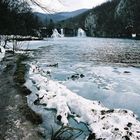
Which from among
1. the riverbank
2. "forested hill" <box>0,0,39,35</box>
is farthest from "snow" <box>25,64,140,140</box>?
"forested hill" <box>0,0,39,35</box>

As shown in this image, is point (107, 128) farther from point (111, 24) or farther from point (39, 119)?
point (111, 24)

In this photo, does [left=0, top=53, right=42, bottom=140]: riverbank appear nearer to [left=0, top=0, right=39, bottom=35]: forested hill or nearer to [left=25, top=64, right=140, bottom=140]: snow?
[left=25, top=64, right=140, bottom=140]: snow

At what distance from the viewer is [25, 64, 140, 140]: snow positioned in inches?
297

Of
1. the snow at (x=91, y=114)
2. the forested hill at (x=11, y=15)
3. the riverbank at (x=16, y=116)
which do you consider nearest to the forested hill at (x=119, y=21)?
the forested hill at (x=11, y=15)

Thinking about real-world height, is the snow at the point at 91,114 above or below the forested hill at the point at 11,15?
below

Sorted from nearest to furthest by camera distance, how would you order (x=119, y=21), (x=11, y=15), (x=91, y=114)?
(x=91, y=114)
(x=11, y=15)
(x=119, y=21)

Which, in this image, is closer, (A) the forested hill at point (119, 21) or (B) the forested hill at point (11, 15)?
(B) the forested hill at point (11, 15)

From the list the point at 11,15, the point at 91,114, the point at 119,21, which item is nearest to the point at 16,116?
the point at 91,114

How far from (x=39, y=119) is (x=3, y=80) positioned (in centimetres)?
653

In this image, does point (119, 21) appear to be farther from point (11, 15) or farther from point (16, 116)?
point (16, 116)

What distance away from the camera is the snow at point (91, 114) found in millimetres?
7547

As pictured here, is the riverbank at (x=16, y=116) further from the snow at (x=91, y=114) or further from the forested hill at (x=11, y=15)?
the forested hill at (x=11, y=15)

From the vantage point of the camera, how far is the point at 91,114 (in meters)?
8.98

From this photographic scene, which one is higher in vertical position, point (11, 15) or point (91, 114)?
point (11, 15)
